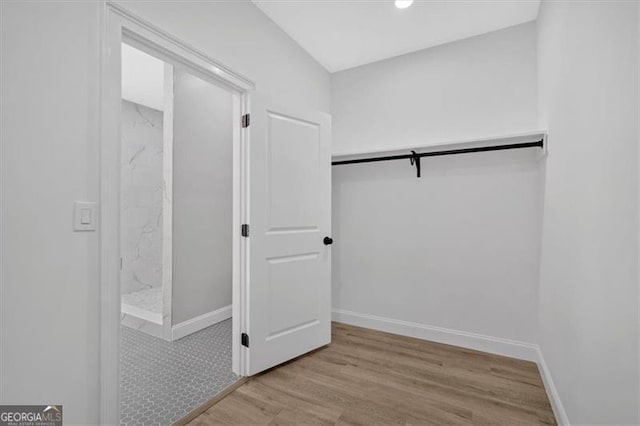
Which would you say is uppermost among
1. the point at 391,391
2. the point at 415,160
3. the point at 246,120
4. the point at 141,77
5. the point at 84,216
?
the point at 141,77

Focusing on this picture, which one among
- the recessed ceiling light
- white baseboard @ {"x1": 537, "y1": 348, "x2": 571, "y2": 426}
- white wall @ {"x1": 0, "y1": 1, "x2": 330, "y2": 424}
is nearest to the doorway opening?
white wall @ {"x1": 0, "y1": 1, "x2": 330, "y2": 424}

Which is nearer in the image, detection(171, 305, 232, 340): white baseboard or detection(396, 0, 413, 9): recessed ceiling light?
detection(396, 0, 413, 9): recessed ceiling light

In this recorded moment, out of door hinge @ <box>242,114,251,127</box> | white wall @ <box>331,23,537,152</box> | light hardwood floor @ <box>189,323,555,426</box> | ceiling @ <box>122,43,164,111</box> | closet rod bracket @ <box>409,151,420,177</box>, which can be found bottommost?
light hardwood floor @ <box>189,323,555,426</box>

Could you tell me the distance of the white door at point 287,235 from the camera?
7.01ft

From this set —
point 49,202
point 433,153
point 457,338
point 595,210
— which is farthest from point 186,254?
point 595,210

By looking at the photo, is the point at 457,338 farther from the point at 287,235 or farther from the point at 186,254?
the point at 186,254

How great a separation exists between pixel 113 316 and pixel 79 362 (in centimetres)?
20

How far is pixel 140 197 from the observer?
4312 millimetres

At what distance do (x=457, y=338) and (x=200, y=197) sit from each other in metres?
2.81

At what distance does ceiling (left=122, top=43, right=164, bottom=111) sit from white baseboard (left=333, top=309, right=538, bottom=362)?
10.7 ft

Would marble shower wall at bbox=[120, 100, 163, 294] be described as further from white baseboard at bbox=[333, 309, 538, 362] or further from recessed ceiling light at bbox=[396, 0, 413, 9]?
recessed ceiling light at bbox=[396, 0, 413, 9]

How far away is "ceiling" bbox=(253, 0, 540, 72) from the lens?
224 cm

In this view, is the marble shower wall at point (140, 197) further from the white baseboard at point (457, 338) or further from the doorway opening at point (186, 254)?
the white baseboard at point (457, 338)

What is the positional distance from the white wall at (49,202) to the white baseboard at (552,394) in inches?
89.5
